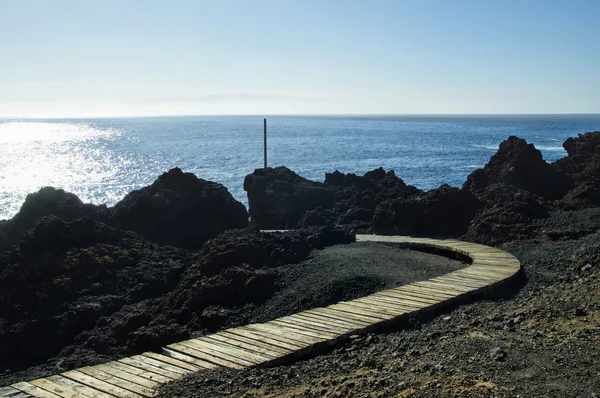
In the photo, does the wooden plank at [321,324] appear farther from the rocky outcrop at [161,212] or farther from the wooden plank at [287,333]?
the rocky outcrop at [161,212]

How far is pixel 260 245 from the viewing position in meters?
15.8

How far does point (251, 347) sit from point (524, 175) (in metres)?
21.0

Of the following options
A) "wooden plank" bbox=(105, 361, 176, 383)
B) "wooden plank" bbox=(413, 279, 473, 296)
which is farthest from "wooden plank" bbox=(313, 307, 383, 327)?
"wooden plank" bbox=(105, 361, 176, 383)

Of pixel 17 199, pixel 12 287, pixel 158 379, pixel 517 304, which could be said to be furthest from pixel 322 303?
pixel 17 199

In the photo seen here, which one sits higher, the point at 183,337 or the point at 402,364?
the point at 402,364

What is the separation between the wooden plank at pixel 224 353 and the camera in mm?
8547

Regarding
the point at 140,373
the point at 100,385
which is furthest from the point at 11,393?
the point at 140,373

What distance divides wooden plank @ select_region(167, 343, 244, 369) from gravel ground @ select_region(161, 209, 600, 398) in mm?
290

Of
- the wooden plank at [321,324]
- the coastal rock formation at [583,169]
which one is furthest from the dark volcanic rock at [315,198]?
the wooden plank at [321,324]

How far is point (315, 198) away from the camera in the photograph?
2658 cm

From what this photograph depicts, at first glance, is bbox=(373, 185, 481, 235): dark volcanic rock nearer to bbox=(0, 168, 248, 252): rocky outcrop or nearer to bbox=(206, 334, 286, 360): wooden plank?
bbox=(0, 168, 248, 252): rocky outcrop

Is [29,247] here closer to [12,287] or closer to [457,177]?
[12,287]

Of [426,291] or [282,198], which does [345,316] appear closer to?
[426,291]

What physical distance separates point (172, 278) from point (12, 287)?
3.55 metres
